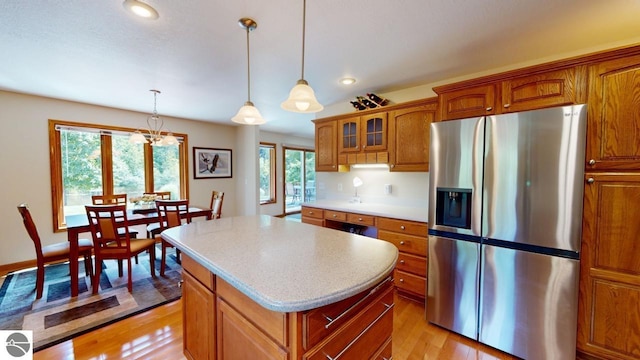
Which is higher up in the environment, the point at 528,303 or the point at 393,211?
the point at 393,211

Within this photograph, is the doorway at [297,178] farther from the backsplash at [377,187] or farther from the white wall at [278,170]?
the backsplash at [377,187]

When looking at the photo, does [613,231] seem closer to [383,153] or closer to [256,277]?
[383,153]

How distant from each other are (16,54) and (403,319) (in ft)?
13.7

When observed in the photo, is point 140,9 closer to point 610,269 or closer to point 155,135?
point 155,135

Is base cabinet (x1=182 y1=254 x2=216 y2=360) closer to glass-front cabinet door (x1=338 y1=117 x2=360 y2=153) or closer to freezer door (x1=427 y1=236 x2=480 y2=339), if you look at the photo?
freezer door (x1=427 y1=236 x2=480 y2=339)

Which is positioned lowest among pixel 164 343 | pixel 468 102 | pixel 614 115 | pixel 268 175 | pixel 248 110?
pixel 164 343

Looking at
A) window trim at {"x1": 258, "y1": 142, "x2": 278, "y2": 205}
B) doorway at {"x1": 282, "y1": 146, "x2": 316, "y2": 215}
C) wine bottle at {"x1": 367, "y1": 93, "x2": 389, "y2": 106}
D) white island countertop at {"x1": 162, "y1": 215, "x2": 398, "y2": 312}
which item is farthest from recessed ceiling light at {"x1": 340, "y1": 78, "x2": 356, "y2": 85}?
doorway at {"x1": 282, "y1": 146, "x2": 316, "y2": 215}

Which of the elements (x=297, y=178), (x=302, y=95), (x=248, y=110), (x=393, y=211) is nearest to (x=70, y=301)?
(x=248, y=110)

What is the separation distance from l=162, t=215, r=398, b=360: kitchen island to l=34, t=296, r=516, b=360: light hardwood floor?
1.67ft

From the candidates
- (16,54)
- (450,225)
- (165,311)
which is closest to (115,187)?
(16,54)

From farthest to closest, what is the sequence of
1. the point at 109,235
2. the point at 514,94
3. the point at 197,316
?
1. the point at 109,235
2. the point at 514,94
3. the point at 197,316

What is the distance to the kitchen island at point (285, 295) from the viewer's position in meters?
0.91

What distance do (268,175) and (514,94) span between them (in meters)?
5.61

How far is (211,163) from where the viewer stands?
528 cm
